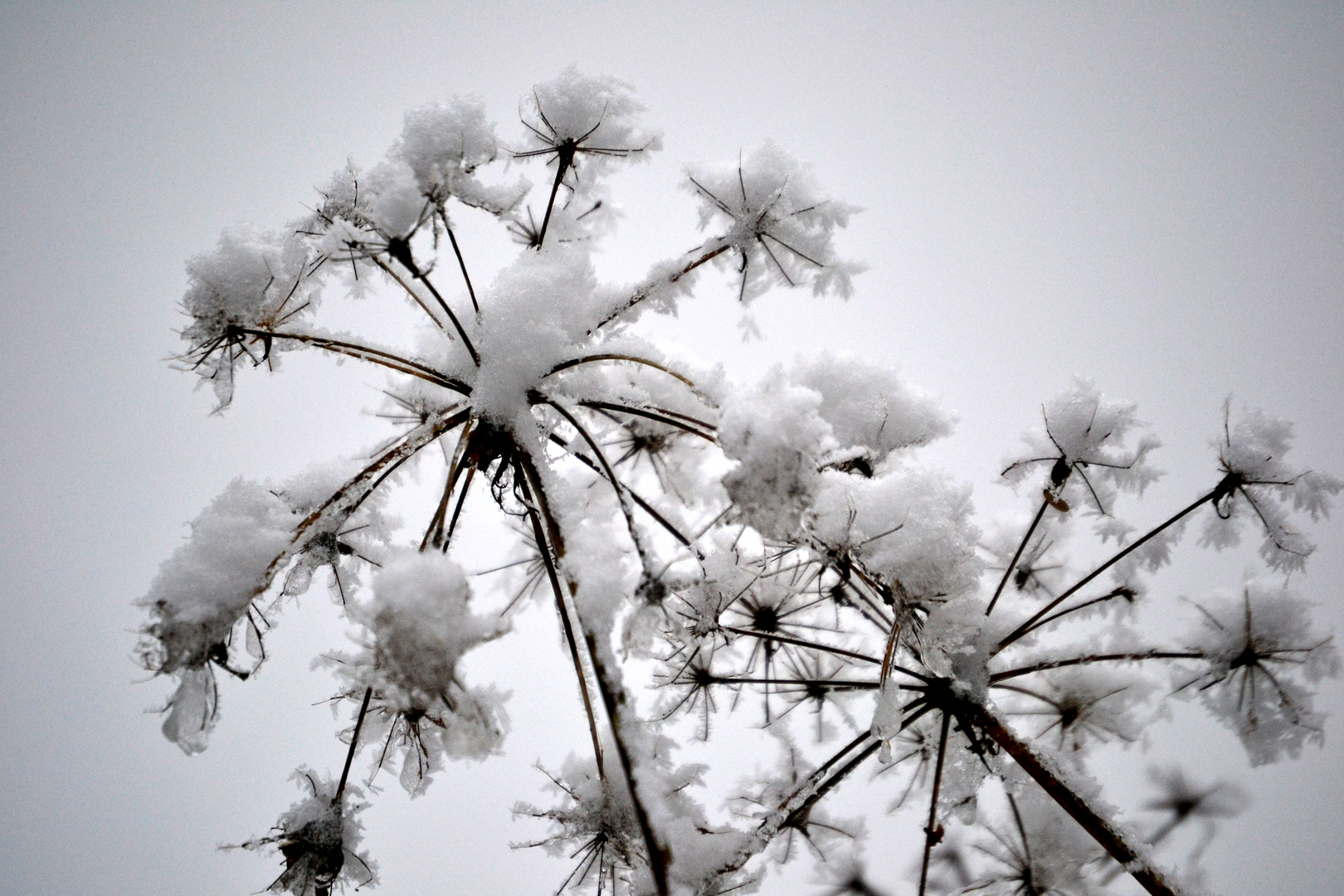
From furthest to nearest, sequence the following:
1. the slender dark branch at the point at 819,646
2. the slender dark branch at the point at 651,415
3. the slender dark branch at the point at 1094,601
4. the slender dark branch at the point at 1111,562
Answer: the slender dark branch at the point at 1094,601 → the slender dark branch at the point at 1111,562 → the slender dark branch at the point at 819,646 → the slender dark branch at the point at 651,415

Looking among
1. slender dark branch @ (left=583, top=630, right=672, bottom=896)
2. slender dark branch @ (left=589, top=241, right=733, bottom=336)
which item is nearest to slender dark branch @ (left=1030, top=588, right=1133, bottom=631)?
slender dark branch @ (left=583, top=630, right=672, bottom=896)

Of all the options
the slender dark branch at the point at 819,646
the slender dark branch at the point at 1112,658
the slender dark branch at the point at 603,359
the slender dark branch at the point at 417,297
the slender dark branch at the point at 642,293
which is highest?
the slender dark branch at the point at 642,293

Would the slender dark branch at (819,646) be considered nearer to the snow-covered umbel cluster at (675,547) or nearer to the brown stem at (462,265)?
the snow-covered umbel cluster at (675,547)

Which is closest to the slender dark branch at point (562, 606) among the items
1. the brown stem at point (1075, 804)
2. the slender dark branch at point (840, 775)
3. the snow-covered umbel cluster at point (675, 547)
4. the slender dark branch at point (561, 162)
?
the snow-covered umbel cluster at point (675, 547)

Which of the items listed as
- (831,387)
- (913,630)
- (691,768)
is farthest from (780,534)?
(691,768)

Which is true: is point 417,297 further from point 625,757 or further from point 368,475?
point 625,757

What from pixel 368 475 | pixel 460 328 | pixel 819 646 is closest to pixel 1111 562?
pixel 819 646

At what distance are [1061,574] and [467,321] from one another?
546 cm

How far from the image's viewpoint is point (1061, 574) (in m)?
5.64

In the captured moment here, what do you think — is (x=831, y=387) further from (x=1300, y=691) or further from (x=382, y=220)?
(x=1300, y=691)

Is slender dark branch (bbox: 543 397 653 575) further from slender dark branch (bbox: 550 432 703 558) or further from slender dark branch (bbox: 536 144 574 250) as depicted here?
slender dark branch (bbox: 536 144 574 250)

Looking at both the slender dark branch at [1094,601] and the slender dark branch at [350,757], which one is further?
the slender dark branch at [1094,601]

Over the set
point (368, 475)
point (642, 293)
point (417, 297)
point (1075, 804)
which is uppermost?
point (642, 293)

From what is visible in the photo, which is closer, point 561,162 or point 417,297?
point 417,297
